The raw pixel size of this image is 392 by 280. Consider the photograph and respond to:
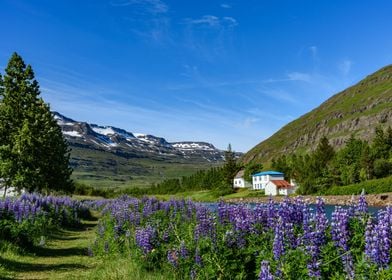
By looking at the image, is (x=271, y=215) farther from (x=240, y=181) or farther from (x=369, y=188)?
(x=240, y=181)

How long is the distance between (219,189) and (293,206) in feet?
462

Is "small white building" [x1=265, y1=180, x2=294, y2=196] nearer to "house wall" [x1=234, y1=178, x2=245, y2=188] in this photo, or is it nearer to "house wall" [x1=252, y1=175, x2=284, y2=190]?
"house wall" [x1=252, y1=175, x2=284, y2=190]

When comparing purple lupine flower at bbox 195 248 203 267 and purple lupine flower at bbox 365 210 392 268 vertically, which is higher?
purple lupine flower at bbox 365 210 392 268

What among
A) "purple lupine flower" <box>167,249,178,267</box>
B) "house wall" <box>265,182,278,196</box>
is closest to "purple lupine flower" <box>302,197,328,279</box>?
"purple lupine flower" <box>167,249,178,267</box>

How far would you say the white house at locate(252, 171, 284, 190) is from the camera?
145125 millimetres

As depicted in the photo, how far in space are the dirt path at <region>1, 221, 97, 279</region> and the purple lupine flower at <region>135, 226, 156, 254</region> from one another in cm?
218

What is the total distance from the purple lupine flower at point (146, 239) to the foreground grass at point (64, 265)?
1.74ft

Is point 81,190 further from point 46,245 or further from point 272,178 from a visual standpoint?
point 46,245

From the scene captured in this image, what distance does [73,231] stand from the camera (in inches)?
1083

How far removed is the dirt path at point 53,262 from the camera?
44.9 ft

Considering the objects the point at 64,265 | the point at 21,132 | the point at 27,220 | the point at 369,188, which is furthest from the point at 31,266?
the point at 369,188

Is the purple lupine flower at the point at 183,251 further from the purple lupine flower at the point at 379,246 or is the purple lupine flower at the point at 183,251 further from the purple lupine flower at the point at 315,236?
the purple lupine flower at the point at 379,246

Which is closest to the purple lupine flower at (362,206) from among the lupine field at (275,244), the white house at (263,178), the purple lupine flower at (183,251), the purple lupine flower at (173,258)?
the lupine field at (275,244)

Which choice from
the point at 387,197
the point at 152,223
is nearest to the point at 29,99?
the point at 152,223
